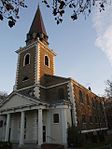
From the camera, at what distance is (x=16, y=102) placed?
77.5ft

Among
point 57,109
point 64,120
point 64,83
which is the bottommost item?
point 64,120

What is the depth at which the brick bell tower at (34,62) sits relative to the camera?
1054 inches

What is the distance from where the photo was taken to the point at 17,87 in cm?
2883

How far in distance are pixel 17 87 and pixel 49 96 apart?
6168 mm

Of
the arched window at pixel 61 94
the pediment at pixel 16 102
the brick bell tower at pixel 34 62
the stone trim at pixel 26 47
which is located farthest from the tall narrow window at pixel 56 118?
the stone trim at pixel 26 47

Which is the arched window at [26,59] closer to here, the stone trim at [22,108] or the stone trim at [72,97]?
the stone trim at [22,108]

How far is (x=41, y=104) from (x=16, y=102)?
180 inches

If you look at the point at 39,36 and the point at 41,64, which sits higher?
the point at 39,36

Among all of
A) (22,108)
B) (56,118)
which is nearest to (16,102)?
(22,108)

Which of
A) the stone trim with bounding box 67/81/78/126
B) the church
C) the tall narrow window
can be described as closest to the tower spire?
the church

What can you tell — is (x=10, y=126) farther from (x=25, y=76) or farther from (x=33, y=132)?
(x=25, y=76)

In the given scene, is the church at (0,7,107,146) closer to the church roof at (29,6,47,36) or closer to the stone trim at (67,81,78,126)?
the stone trim at (67,81,78,126)

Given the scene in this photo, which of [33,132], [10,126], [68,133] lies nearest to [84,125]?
[68,133]

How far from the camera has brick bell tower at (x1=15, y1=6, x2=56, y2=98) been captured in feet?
87.8
